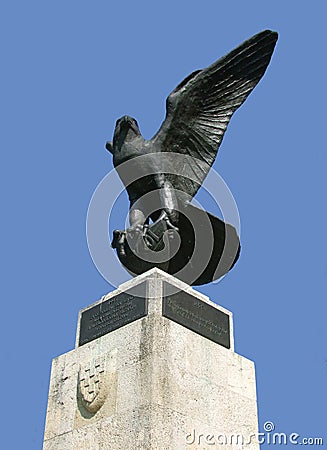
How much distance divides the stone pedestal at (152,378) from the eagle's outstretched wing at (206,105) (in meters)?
1.62

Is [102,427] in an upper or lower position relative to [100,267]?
lower

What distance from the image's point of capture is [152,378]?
5.12 m

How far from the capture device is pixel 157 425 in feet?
16.0

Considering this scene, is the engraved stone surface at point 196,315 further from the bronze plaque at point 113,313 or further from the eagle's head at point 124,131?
the eagle's head at point 124,131

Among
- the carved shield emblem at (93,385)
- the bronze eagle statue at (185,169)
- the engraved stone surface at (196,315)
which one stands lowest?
the carved shield emblem at (93,385)

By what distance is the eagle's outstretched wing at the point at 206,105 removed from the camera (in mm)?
7051

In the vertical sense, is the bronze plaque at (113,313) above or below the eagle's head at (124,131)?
below

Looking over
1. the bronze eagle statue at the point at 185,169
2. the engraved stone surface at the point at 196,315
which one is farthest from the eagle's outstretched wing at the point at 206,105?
the engraved stone surface at the point at 196,315

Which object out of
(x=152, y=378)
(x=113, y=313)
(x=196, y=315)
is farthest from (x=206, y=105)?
(x=152, y=378)

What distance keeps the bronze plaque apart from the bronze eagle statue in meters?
0.45

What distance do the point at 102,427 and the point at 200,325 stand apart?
1.41 m

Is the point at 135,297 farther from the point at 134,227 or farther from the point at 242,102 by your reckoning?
the point at 242,102

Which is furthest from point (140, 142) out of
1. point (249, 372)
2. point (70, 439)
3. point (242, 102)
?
point (70, 439)

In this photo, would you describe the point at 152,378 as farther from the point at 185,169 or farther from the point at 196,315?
the point at 185,169
